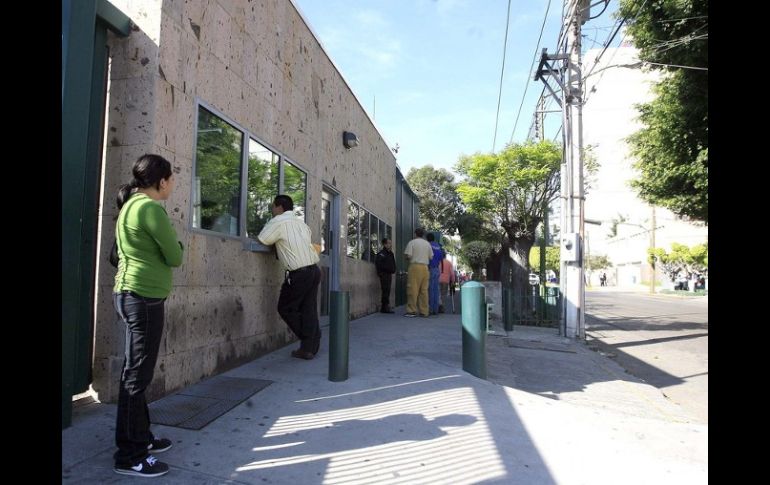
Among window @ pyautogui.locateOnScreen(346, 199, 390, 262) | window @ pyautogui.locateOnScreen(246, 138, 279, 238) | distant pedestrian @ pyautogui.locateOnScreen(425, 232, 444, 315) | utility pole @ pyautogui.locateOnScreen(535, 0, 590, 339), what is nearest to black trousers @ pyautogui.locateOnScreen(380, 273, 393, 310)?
window @ pyautogui.locateOnScreen(346, 199, 390, 262)

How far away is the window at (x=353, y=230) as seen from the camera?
30.6 ft

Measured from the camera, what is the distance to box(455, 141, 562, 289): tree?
1299 cm

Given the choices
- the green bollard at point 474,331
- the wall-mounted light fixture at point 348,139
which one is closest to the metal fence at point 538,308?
the wall-mounted light fixture at point 348,139

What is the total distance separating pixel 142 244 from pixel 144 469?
1233 mm

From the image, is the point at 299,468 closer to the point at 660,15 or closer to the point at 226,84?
the point at 226,84

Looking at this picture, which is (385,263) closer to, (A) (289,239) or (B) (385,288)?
(B) (385,288)

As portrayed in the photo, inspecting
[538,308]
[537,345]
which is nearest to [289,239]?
[537,345]

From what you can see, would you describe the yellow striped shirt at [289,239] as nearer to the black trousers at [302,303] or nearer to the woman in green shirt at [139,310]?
the black trousers at [302,303]

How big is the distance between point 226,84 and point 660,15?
1010 cm

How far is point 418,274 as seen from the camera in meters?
10.0

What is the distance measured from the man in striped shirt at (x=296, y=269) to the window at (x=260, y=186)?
344mm
